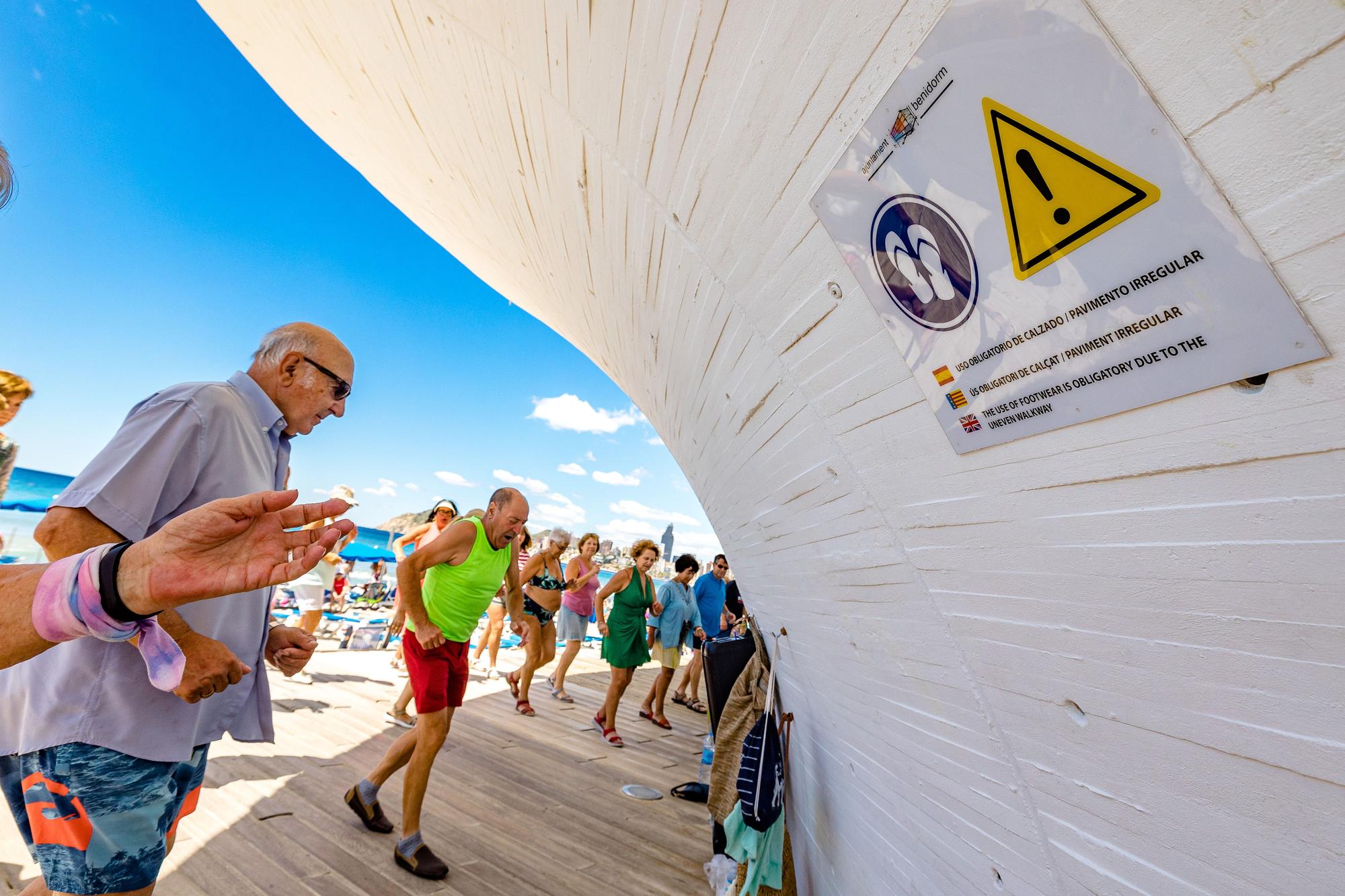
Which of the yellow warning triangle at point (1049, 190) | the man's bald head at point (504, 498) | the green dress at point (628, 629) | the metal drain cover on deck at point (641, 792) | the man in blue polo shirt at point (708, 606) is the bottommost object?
the metal drain cover on deck at point (641, 792)

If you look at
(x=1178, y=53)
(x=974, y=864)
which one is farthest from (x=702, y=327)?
(x=974, y=864)

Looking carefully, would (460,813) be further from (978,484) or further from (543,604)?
(978,484)

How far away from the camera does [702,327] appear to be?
6.42 feet

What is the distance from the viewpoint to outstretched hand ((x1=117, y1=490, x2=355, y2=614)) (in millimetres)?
1020

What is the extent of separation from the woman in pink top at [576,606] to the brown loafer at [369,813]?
3570 mm

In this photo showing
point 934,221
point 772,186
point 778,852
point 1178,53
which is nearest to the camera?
point 1178,53

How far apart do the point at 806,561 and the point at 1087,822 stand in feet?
3.43

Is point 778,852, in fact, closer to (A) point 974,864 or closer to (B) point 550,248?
(A) point 974,864

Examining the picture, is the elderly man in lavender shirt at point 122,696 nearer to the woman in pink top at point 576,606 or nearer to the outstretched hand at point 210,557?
the outstretched hand at point 210,557

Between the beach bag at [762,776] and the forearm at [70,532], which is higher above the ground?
the forearm at [70,532]

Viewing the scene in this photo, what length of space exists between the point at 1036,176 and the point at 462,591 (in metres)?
3.10

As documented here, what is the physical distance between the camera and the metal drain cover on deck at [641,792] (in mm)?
4191

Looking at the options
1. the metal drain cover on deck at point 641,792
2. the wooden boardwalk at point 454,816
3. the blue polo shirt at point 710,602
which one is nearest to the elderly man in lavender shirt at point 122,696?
the wooden boardwalk at point 454,816

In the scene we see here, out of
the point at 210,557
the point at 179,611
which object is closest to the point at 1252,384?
the point at 210,557
